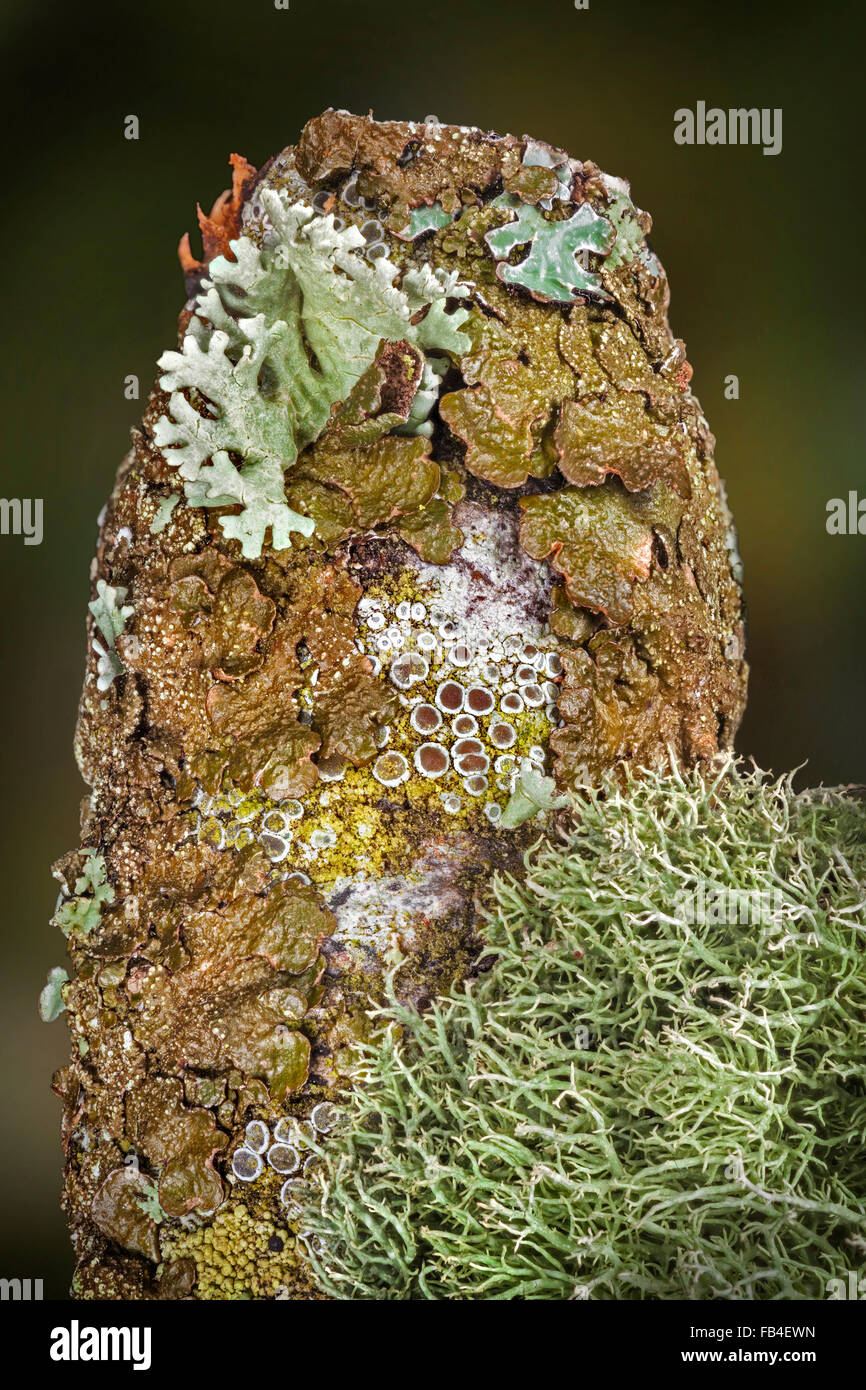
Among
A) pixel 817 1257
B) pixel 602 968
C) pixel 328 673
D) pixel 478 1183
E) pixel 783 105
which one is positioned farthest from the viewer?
pixel 783 105

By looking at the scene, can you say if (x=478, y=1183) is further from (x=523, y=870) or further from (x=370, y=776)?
(x=370, y=776)

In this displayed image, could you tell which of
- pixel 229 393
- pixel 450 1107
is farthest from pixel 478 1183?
pixel 229 393
